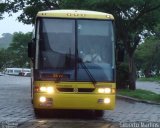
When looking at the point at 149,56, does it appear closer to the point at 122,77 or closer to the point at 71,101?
the point at 122,77

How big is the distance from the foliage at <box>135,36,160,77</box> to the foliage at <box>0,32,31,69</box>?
2523cm

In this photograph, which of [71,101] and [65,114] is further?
[65,114]

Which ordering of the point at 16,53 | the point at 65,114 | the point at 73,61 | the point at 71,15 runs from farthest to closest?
the point at 16,53
the point at 65,114
the point at 71,15
the point at 73,61

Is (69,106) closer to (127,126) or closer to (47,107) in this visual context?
(47,107)

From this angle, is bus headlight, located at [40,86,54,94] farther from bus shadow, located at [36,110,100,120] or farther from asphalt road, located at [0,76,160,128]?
bus shadow, located at [36,110,100,120]

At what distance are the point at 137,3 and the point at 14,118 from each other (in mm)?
15411

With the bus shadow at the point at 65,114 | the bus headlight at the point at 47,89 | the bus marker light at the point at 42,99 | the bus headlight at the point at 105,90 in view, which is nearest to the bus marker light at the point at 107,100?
the bus headlight at the point at 105,90

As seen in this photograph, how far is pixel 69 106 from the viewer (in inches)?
612

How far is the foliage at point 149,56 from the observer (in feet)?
291

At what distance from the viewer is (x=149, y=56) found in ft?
296

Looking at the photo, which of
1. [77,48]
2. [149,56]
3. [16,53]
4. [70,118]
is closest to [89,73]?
[77,48]

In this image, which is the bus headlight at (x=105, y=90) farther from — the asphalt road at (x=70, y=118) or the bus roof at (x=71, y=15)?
the bus roof at (x=71, y=15)

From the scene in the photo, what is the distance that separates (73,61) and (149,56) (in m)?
75.2

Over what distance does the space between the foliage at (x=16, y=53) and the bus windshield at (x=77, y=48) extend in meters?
91.6
